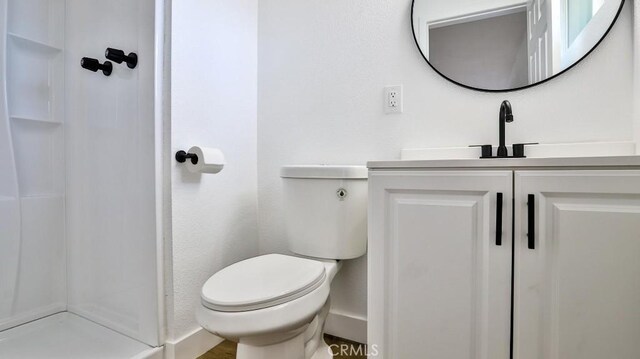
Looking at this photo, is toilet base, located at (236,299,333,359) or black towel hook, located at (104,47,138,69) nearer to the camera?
toilet base, located at (236,299,333,359)

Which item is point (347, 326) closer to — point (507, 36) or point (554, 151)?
point (554, 151)

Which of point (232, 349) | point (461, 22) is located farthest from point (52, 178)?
point (461, 22)

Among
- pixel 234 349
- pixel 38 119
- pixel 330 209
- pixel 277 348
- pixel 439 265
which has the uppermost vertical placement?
pixel 38 119

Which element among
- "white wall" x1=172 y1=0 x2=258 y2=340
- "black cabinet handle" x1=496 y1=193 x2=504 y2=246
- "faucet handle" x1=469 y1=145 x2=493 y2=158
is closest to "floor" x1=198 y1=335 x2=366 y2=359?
"white wall" x1=172 y1=0 x2=258 y2=340

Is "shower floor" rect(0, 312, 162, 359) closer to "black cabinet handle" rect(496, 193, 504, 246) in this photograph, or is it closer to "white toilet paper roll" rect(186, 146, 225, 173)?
"white toilet paper roll" rect(186, 146, 225, 173)

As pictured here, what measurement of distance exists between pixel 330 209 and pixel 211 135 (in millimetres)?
612

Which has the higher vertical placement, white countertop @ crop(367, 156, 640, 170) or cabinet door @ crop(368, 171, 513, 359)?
white countertop @ crop(367, 156, 640, 170)

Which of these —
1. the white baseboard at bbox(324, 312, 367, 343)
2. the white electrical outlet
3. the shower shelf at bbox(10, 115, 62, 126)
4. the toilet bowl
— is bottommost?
the white baseboard at bbox(324, 312, 367, 343)

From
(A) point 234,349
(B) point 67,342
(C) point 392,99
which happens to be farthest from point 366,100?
(B) point 67,342

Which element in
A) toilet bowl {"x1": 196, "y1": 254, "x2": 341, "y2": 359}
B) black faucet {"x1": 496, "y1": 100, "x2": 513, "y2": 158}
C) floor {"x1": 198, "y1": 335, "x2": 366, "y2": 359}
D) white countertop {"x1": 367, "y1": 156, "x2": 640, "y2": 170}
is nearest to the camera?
white countertop {"x1": 367, "y1": 156, "x2": 640, "y2": 170}

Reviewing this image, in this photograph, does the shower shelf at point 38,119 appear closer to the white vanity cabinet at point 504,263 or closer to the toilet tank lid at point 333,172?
the toilet tank lid at point 333,172

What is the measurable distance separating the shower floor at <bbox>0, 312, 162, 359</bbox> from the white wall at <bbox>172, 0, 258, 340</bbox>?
170 millimetres

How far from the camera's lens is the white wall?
108cm

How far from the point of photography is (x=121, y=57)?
41.2 inches
